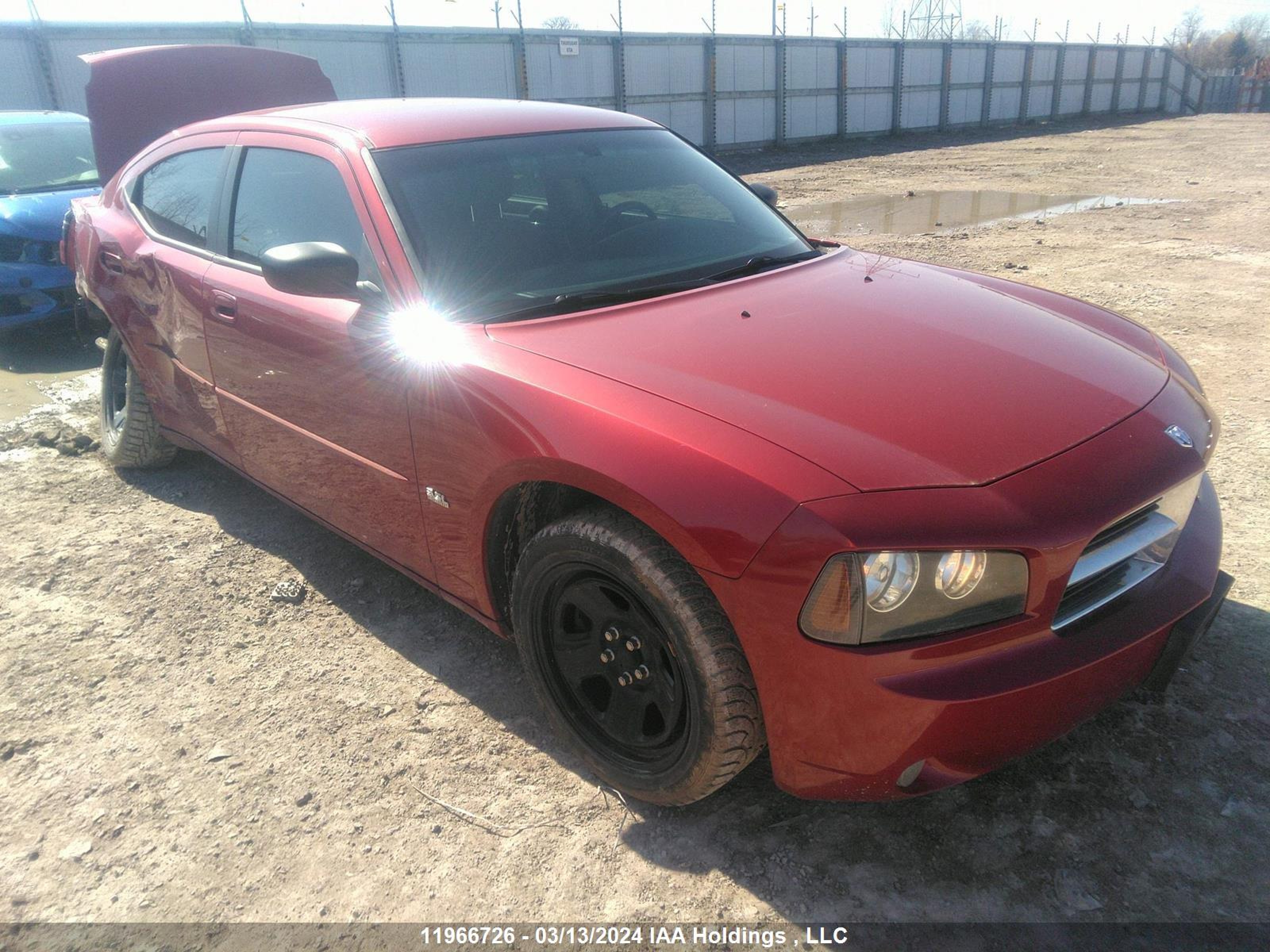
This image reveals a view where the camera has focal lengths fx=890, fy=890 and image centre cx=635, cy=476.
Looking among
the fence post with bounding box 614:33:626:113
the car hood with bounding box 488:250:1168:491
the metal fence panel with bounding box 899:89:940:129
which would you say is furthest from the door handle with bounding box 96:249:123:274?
the metal fence panel with bounding box 899:89:940:129

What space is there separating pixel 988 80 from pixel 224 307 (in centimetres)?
3277

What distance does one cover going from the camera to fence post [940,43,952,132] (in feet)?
93.9

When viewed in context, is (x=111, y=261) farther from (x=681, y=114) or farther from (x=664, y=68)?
(x=681, y=114)

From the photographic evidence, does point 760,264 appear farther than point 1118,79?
No

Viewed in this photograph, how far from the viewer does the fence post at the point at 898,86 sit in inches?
1069

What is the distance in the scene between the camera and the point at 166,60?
5820 mm

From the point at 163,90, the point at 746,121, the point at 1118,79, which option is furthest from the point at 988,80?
the point at 163,90

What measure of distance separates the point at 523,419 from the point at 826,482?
30.3 inches

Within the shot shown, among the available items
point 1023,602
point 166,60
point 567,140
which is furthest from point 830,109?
point 1023,602

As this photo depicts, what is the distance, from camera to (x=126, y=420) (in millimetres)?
4277

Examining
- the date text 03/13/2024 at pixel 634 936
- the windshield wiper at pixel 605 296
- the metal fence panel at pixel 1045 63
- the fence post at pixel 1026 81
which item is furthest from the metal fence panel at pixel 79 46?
the metal fence panel at pixel 1045 63

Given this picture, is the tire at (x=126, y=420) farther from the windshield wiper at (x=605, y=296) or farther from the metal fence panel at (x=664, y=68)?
the metal fence panel at (x=664, y=68)

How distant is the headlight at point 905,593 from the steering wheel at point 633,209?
1717mm

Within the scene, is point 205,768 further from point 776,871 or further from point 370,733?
point 776,871
